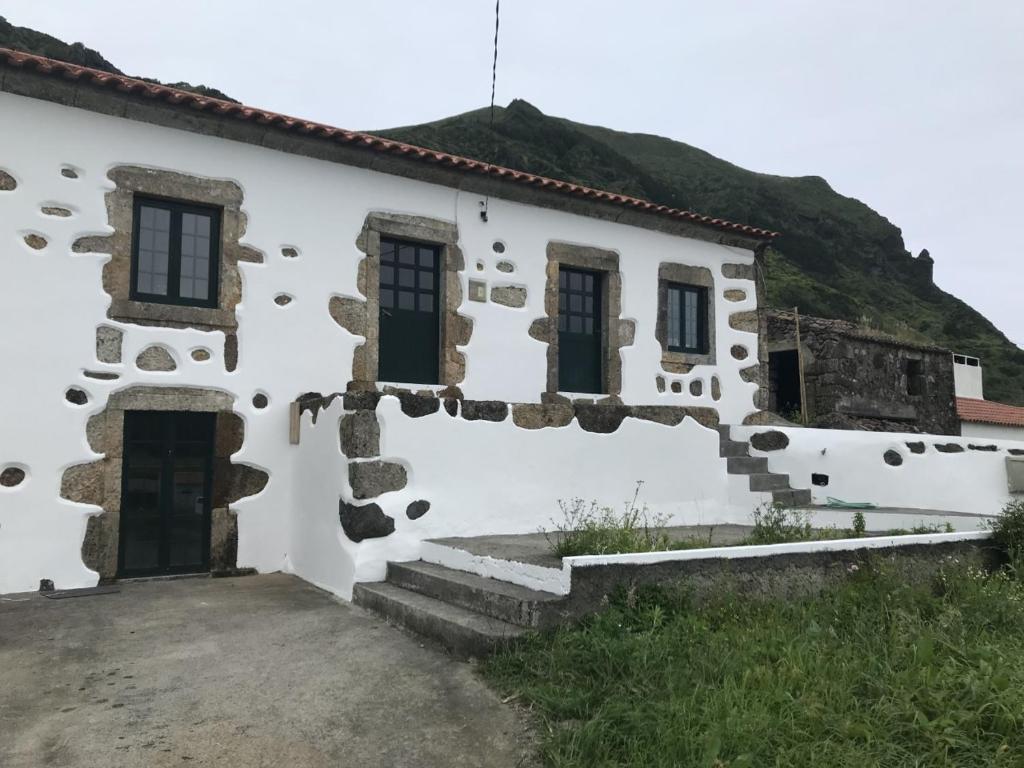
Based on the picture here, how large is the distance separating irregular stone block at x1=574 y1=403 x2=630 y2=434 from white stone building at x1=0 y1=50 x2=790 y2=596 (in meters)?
0.02

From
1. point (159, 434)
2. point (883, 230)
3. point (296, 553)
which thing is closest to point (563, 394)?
point (296, 553)

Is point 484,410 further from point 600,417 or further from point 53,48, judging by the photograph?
point 53,48

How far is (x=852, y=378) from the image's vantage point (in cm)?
1365

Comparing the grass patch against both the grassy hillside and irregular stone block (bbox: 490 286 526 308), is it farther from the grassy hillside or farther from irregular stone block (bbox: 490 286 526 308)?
the grassy hillside

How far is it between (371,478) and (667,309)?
203 inches

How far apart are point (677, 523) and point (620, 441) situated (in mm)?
1051

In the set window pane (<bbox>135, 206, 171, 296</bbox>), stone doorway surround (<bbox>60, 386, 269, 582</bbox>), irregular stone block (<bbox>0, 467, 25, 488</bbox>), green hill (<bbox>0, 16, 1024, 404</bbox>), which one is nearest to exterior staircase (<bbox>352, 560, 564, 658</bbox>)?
stone doorway surround (<bbox>60, 386, 269, 582</bbox>)

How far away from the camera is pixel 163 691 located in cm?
360

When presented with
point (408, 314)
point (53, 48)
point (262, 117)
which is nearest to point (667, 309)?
point (408, 314)

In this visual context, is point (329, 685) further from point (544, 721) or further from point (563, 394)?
point (563, 394)

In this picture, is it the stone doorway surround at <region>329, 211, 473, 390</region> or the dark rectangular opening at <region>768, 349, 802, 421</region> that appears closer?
the stone doorway surround at <region>329, 211, 473, 390</region>

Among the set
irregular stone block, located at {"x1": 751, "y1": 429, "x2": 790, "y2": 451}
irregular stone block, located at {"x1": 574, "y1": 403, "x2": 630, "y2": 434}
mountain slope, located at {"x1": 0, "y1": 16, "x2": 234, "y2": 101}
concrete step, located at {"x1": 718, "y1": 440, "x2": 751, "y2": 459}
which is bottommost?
concrete step, located at {"x1": 718, "y1": 440, "x2": 751, "y2": 459}

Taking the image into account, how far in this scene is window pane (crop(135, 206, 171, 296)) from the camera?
6555 mm

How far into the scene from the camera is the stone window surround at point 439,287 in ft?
24.3
